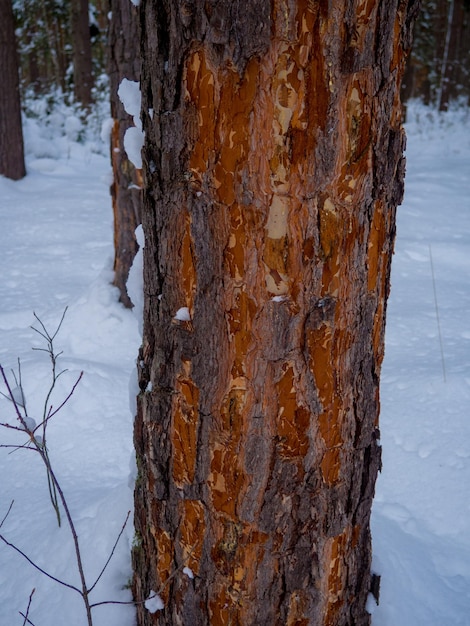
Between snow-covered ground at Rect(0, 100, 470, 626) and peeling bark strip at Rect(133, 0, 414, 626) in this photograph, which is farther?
snow-covered ground at Rect(0, 100, 470, 626)

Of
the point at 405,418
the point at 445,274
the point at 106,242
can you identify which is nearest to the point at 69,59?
the point at 106,242

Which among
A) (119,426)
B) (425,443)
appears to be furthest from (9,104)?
(425,443)

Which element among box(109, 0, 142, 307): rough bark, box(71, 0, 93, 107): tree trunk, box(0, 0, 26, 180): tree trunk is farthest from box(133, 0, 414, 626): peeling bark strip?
box(71, 0, 93, 107): tree trunk

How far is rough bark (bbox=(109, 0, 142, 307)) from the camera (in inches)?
115

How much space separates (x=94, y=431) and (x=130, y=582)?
100 cm

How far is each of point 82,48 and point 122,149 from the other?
8.99 metres

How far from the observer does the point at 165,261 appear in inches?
38.9

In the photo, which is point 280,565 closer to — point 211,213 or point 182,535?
point 182,535

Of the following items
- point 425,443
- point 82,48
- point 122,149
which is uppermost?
point 82,48

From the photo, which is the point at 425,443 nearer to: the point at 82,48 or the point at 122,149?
the point at 122,149

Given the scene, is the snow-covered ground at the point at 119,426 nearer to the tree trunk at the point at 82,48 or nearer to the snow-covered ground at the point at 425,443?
the snow-covered ground at the point at 425,443

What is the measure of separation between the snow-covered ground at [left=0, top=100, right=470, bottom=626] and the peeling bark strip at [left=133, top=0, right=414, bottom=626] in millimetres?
376

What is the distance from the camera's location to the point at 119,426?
2.34 meters

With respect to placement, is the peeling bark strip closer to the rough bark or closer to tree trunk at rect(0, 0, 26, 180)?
the rough bark
